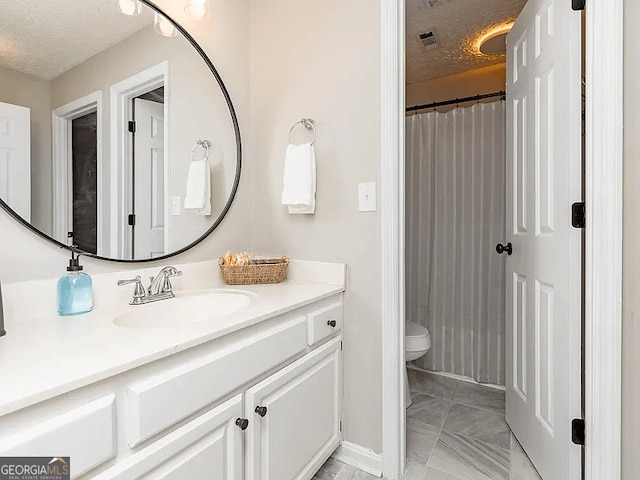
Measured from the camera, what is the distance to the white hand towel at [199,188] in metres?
1.54

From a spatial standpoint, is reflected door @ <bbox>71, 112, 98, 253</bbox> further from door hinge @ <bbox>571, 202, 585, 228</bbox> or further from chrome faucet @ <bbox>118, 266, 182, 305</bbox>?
door hinge @ <bbox>571, 202, 585, 228</bbox>

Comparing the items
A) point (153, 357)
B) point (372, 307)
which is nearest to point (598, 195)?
point (372, 307)

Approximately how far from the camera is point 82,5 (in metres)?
1.20

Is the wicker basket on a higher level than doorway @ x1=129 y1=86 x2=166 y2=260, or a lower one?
lower

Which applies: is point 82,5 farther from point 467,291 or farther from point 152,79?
point 467,291

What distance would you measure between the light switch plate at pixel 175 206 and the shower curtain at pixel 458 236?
5.69 feet

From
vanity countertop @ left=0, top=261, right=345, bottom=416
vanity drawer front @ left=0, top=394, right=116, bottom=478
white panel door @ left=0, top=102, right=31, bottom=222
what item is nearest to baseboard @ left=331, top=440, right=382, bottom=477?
vanity countertop @ left=0, top=261, right=345, bottom=416

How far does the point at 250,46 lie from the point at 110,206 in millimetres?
1145

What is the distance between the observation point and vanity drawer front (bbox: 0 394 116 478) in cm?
58

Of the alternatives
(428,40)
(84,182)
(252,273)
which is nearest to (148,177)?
(84,182)

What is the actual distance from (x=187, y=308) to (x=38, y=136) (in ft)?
2.41

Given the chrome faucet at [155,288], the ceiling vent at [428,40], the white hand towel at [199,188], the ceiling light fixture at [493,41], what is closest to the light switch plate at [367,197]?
the white hand towel at [199,188]

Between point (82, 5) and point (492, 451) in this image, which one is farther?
point (492, 451)

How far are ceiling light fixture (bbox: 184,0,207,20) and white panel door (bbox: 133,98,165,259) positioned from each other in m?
0.47
